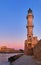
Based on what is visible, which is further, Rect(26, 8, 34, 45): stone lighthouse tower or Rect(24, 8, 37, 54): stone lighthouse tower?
Rect(26, 8, 34, 45): stone lighthouse tower

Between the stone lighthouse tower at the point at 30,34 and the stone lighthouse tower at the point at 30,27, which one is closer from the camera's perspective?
the stone lighthouse tower at the point at 30,34

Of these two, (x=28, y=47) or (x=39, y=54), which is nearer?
(x=39, y=54)

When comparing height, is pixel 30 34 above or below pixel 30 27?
below

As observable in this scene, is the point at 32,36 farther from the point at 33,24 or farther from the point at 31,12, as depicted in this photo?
the point at 31,12

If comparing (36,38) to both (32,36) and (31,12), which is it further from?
(31,12)

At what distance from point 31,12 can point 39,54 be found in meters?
33.2

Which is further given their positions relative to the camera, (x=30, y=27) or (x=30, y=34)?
(x=30, y=27)

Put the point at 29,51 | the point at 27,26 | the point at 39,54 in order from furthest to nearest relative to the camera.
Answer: the point at 27,26, the point at 29,51, the point at 39,54

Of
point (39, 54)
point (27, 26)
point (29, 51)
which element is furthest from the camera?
point (27, 26)

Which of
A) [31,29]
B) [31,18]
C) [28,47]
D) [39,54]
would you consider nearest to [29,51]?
[28,47]

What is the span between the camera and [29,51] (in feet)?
149

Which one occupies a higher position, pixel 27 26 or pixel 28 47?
pixel 27 26

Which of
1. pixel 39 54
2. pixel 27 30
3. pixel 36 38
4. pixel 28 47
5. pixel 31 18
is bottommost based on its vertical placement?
pixel 39 54

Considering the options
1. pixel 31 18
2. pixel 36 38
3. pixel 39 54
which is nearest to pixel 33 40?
pixel 36 38
